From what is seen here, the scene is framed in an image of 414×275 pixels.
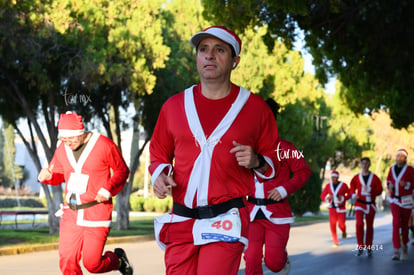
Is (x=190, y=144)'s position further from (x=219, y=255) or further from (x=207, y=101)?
(x=219, y=255)

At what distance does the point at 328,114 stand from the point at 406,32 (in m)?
44.1

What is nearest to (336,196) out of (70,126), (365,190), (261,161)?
(365,190)

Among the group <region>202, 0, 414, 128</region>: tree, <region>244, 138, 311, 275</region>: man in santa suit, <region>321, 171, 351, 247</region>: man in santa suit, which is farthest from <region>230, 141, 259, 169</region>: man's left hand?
<region>321, 171, 351, 247</region>: man in santa suit

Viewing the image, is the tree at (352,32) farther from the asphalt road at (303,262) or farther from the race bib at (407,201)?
the asphalt road at (303,262)

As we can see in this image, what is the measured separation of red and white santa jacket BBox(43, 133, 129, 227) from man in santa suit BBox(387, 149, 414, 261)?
8.78 metres

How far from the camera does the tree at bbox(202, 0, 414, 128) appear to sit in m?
16.7

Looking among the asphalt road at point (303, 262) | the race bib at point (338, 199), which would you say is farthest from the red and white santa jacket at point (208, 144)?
the race bib at point (338, 199)

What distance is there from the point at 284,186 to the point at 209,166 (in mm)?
4405

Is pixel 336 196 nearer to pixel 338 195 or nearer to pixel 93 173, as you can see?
pixel 338 195

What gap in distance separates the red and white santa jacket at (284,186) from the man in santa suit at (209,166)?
153 inches

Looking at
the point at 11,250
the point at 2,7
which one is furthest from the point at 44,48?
the point at 11,250

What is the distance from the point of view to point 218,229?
5.09 metres

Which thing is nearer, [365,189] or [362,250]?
[365,189]

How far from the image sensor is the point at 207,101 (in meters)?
5.33
